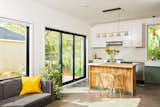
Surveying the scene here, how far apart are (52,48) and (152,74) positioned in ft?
13.8

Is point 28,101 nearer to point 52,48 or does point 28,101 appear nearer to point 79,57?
point 52,48

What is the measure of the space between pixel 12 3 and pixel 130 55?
17.1 ft

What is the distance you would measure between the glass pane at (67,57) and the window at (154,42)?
3.36 m

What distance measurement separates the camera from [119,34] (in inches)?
258

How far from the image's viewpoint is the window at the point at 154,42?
5988mm

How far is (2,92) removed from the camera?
10.1 ft

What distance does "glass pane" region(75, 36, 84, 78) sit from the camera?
6.45m

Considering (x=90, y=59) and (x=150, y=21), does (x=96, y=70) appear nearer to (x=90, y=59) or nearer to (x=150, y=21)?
(x=90, y=59)

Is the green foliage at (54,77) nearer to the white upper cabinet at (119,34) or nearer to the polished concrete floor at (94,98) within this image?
the polished concrete floor at (94,98)

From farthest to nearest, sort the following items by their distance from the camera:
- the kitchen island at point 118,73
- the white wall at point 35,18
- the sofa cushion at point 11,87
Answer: the kitchen island at point 118,73 < the white wall at point 35,18 < the sofa cushion at point 11,87

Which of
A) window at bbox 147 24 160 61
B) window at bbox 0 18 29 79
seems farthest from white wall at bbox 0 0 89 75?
window at bbox 147 24 160 61

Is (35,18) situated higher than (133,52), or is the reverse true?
(35,18)

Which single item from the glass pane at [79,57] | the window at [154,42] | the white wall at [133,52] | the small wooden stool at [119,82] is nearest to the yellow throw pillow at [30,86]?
the small wooden stool at [119,82]

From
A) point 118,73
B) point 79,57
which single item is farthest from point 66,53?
point 118,73
